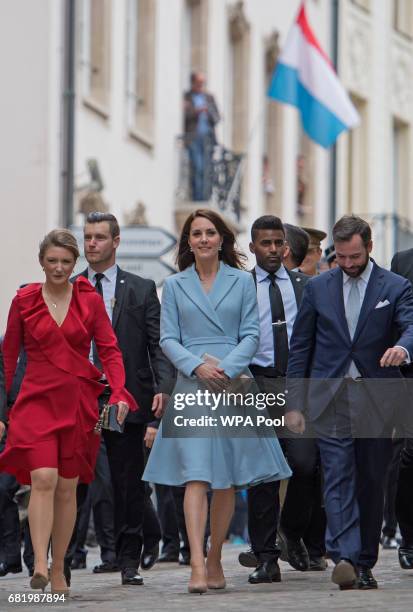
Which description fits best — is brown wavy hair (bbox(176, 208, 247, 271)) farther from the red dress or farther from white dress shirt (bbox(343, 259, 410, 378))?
the red dress

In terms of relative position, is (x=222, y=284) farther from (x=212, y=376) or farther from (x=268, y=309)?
(x=268, y=309)

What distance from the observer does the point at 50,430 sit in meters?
11.5

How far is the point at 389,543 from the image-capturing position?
1702 cm

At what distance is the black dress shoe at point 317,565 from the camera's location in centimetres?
1338

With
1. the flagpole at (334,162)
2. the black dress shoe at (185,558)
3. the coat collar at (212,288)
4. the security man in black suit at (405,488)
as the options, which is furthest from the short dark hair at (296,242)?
the flagpole at (334,162)

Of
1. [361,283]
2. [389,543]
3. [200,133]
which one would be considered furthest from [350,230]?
[200,133]

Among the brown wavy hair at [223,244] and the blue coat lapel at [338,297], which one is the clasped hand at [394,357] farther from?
the brown wavy hair at [223,244]

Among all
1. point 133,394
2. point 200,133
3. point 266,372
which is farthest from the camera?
point 200,133

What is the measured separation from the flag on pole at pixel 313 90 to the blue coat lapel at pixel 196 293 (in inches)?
708

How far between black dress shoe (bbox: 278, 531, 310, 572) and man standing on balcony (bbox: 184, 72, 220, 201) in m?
18.7

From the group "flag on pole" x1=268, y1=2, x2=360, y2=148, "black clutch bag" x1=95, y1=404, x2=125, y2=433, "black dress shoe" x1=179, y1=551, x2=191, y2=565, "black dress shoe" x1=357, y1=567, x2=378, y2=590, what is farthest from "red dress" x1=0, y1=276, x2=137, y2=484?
"flag on pole" x1=268, y1=2, x2=360, y2=148

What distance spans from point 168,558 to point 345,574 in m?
4.12

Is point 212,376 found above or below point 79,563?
above

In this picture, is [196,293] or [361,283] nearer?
[361,283]
